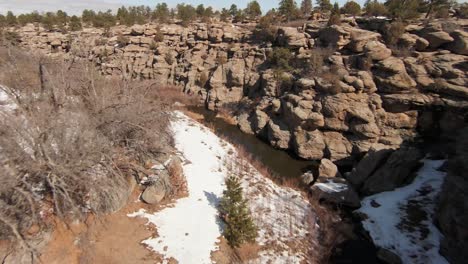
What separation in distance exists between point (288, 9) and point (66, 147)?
138 feet

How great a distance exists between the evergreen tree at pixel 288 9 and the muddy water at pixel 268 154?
926 inches


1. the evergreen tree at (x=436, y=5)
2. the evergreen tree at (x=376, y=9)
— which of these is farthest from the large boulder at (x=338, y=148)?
the evergreen tree at (x=436, y=5)

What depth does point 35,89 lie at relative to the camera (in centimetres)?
1208

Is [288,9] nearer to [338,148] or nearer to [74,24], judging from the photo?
[338,148]

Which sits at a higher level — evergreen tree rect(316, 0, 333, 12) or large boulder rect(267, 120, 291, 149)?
evergreen tree rect(316, 0, 333, 12)

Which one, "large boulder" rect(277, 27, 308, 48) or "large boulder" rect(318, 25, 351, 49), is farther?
"large boulder" rect(277, 27, 308, 48)

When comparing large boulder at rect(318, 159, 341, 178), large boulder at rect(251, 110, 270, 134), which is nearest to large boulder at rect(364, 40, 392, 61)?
large boulder at rect(251, 110, 270, 134)

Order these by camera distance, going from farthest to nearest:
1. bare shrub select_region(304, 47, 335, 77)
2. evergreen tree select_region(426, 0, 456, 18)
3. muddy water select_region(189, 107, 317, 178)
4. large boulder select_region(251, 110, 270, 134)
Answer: evergreen tree select_region(426, 0, 456, 18), bare shrub select_region(304, 47, 335, 77), large boulder select_region(251, 110, 270, 134), muddy water select_region(189, 107, 317, 178)

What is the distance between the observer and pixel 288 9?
148 ft

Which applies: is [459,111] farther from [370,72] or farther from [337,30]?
[337,30]

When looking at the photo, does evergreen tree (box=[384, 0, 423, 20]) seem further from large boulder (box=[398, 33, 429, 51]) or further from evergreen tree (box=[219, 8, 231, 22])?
evergreen tree (box=[219, 8, 231, 22])

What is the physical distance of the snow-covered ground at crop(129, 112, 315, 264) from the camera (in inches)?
430

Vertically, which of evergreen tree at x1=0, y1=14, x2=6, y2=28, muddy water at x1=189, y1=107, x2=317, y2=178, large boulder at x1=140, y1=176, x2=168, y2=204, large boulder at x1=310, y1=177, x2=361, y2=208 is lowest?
muddy water at x1=189, y1=107, x2=317, y2=178

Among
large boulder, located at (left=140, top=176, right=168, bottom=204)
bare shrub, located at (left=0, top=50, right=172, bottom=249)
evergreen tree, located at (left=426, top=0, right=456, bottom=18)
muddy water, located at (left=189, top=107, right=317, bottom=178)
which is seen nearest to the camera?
bare shrub, located at (left=0, top=50, right=172, bottom=249)
